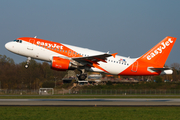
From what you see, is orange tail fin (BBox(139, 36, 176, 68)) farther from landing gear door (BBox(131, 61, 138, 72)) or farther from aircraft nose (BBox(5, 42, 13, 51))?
aircraft nose (BBox(5, 42, 13, 51))

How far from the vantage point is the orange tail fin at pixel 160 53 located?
4206 cm

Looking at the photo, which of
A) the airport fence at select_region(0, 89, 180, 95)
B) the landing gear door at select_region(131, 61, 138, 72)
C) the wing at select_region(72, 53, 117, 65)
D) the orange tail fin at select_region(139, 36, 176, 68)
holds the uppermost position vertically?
the orange tail fin at select_region(139, 36, 176, 68)

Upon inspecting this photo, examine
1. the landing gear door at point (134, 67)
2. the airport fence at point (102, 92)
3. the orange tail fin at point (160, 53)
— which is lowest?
the airport fence at point (102, 92)

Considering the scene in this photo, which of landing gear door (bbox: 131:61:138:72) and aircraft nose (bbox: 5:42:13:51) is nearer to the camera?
aircraft nose (bbox: 5:42:13:51)

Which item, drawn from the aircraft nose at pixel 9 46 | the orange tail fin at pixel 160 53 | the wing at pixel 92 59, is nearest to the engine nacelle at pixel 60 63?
the wing at pixel 92 59

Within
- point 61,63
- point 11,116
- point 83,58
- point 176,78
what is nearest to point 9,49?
point 61,63

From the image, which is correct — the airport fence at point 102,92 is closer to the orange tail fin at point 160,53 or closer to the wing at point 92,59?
the orange tail fin at point 160,53

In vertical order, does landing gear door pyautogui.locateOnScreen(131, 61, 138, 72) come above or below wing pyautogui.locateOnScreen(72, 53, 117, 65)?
below

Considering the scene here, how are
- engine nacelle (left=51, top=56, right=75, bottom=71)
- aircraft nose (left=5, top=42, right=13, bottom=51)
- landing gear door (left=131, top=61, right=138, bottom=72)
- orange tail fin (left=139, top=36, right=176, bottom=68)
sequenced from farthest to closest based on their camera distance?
1. orange tail fin (left=139, top=36, right=176, bottom=68)
2. landing gear door (left=131, top=61, right=138, bottom=72)
3. aircraft nose (left=5, top=42, right=13, bottom=51)
4. engine nacelle (left=51, top=56, right=75, bottom=71)

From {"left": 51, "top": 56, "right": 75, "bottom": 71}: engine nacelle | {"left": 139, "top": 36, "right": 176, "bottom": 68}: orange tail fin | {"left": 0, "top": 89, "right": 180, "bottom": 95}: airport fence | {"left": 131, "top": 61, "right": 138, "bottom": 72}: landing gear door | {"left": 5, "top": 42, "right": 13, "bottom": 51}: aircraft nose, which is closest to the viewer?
{"left": 51, "top": 56, "right": 75, "bottom": 71}: engine nacelle

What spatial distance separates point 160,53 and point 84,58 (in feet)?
43.2

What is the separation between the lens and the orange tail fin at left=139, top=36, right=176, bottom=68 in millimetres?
42062

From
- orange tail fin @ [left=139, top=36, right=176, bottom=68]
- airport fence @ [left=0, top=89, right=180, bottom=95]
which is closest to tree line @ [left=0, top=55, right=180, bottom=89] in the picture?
airport fence @ [left=0, top=89, right=180, bottom=95]

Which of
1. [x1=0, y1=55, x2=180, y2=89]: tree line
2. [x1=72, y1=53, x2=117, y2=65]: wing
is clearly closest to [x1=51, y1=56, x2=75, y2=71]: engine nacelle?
[x1=72, y1=53, x2=117, y2=65]: wing
